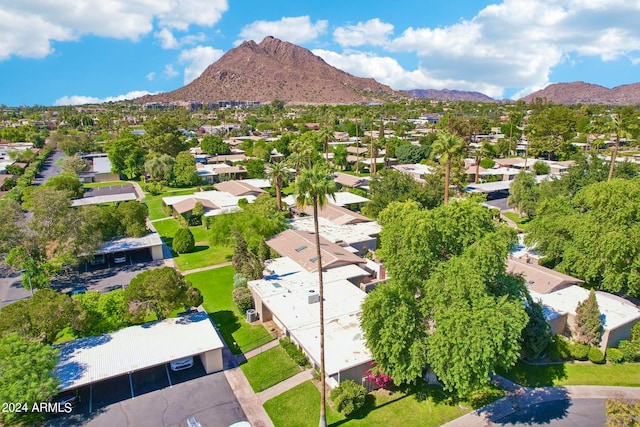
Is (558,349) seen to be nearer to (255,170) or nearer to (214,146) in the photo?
(255,170)

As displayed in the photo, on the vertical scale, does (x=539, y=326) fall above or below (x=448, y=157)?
below

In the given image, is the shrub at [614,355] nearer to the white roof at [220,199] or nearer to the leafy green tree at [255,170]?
the white roof at [220,199]

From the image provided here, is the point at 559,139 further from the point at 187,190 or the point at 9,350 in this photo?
the point at 9,350

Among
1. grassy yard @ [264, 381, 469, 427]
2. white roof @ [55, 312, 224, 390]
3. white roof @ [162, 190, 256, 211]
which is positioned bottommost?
grassy yard @ [264, 381, 469, 427]

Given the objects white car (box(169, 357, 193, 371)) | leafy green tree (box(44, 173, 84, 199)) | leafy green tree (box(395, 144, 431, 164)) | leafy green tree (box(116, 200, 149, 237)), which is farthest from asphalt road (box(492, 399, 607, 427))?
leafy green tree (box(395, 144, 431, 164))

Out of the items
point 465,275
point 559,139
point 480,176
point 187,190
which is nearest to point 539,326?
point 465,275

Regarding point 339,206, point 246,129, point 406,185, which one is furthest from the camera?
point 246,129

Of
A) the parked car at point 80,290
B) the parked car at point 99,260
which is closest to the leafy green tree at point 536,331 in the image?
the parked car at point 80,290

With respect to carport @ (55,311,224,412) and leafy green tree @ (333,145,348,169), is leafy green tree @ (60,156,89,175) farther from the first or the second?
carport @ (55,311,224,412)
